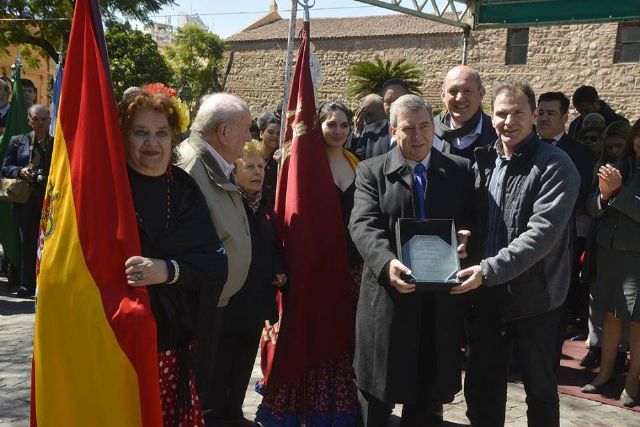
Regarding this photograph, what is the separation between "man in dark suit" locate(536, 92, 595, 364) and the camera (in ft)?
16.9

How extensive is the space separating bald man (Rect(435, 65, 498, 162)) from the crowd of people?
65 mm

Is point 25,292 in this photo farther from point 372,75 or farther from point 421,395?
point 372,75

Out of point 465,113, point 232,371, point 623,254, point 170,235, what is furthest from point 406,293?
point 623,254

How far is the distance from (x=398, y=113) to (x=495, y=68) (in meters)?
26.3

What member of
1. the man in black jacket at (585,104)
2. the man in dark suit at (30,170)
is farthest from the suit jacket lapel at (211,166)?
the man in black jacket at (585,104)

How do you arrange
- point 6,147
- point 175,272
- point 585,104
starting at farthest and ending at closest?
point 6,147
point 585,104
point 175,272

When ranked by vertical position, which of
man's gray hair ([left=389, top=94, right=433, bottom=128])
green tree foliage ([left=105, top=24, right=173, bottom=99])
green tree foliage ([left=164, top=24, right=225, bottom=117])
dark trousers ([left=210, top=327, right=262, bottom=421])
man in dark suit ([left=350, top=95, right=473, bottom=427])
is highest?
green tree foliage ([left=164, top=24, right=225, bottom=117])

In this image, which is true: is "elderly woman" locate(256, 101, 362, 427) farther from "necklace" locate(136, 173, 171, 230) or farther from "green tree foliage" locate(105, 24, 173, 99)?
"green tree foliage" locate(105, 24, 173, 99)

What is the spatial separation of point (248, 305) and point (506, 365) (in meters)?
1.48

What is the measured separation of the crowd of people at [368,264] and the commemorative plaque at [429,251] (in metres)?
0.06

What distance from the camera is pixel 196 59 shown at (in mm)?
44875

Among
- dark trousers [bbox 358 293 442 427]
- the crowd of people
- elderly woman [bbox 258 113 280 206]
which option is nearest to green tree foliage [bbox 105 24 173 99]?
elderly woman [bbox 258 113 280 206]

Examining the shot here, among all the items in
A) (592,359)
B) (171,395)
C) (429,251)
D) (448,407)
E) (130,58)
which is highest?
(130,58)

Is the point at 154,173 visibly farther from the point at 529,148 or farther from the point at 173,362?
the point at 529,148
